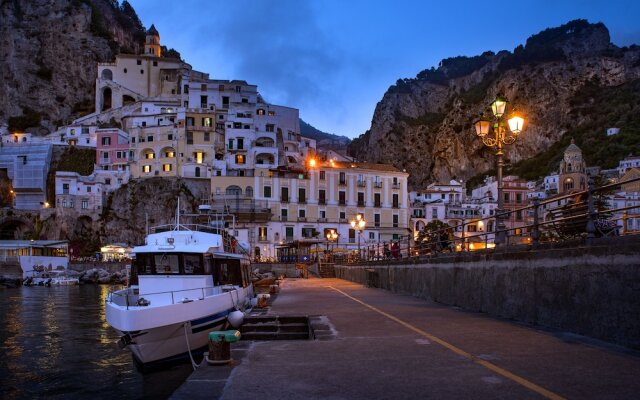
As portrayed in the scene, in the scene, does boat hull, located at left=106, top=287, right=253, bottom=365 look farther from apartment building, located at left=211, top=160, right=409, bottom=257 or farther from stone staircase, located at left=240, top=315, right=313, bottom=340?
apartment building, located at left=211, top=160, right=409, bottom=257

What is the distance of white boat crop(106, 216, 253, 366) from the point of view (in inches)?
527

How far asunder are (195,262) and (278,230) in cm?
5850

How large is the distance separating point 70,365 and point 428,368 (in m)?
14.1

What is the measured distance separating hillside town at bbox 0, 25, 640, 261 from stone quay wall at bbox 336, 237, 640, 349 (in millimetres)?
46220

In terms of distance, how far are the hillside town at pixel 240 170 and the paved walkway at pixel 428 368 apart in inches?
2022

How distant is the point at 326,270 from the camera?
50375 mm

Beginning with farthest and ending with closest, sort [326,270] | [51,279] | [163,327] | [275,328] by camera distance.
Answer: [51,279], [326,270], [163,327], [275,328]

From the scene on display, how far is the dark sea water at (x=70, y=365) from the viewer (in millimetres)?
13320

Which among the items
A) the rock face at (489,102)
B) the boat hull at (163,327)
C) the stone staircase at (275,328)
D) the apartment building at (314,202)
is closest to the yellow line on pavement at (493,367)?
the stone staircase at (275,328)

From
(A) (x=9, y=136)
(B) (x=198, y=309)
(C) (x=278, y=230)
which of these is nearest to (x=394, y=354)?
(B) (x=198, y=309)

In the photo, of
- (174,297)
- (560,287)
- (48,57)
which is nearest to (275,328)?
(174,297)

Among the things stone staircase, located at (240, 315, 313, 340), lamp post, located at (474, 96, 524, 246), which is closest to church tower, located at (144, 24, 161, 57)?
lamp post, located at (474, 96, 524, 246)

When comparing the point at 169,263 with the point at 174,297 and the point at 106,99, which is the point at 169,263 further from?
the point at 106,99

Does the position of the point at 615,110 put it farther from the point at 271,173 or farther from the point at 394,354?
the point at 394,354
